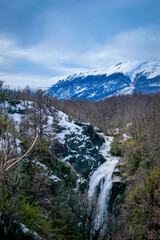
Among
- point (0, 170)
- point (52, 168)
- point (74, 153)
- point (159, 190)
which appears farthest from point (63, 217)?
point (74, 153)

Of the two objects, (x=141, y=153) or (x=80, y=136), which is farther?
(x=80, y=136)

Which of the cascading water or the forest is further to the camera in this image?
the cascading water

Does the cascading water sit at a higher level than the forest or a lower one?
lower

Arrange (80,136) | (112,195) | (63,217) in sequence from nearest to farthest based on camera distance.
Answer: (63,217) < (112,195) < (80,136)

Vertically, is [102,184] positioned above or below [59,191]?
below

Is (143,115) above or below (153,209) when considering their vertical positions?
above

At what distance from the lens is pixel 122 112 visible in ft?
238

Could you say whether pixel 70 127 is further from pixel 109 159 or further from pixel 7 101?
pixel 7 101

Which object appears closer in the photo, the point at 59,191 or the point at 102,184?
the point at 59,191

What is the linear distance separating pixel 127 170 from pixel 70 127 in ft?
43.2

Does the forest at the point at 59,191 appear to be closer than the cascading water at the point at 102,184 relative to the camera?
Yes

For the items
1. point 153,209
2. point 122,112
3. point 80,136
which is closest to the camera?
point 153,209

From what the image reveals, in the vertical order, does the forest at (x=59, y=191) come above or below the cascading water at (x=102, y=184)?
above

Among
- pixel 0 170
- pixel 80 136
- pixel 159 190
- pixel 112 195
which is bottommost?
pixel 112 195
